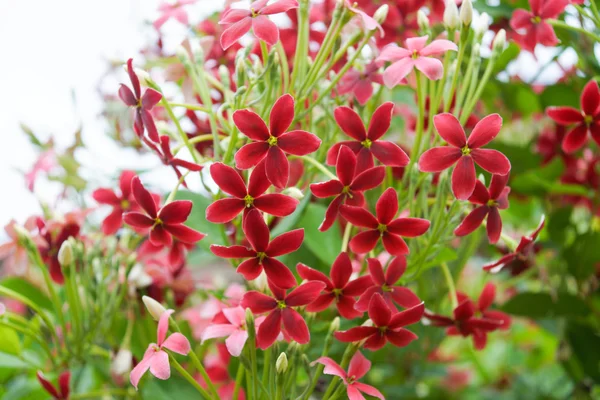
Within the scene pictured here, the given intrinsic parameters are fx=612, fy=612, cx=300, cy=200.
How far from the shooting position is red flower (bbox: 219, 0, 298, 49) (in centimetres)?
49

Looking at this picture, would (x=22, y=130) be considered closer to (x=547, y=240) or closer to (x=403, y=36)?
(x=403, y=36)

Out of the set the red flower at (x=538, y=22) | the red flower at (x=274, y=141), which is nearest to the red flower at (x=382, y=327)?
the red flower at (x=274, y=141)

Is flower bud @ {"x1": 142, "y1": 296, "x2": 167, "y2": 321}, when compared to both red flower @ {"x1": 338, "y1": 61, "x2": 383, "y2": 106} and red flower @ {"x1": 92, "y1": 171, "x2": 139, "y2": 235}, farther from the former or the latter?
red flower @ {"x1": 338, "y1": 61, "x2": 383, "y2": 106}

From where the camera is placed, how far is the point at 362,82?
57cm

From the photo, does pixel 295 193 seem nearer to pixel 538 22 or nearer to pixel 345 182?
pixel 345 182

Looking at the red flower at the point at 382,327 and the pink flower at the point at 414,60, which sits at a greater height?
the pink flower at the point at 414,60

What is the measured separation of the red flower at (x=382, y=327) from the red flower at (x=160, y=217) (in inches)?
5.6

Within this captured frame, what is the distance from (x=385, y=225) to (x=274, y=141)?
11 cm

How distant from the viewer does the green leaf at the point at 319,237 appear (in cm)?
65

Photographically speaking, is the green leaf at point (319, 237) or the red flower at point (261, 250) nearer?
the red flower at point (261, 250)

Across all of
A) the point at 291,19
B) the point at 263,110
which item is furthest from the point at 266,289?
the point at 291,19

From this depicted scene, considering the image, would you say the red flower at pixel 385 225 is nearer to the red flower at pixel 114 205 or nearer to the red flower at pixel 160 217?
the red flower at pixel 160 217

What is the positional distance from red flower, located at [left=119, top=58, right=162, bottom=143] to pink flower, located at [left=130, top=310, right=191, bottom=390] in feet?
0.50

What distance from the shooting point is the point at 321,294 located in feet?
1.62
